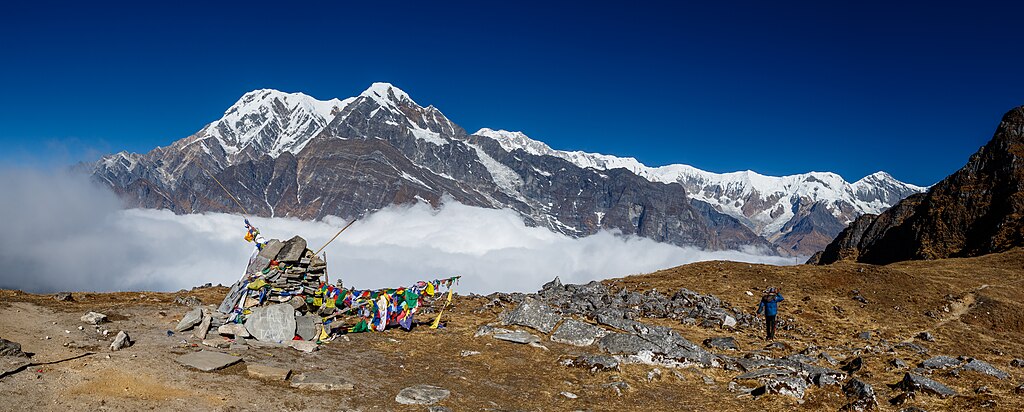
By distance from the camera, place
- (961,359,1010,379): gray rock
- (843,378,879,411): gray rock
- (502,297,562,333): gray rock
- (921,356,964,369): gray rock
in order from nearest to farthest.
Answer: (843,378,879,411): gray rock < (961,359,1010,379): gray rock < (921,356,964,369): gray rock < (502,297,562,333): gray rock

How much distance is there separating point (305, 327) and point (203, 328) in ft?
11.8

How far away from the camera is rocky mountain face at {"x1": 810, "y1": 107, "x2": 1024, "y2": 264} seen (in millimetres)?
64938

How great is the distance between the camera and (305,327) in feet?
70.7

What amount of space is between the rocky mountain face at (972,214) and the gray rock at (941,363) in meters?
54.1

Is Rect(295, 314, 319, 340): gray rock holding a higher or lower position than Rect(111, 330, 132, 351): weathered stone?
higher

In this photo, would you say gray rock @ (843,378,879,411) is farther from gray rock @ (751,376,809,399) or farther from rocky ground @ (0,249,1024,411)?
gray rock @ (751,376,809,399)

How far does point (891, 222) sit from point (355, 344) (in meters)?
101

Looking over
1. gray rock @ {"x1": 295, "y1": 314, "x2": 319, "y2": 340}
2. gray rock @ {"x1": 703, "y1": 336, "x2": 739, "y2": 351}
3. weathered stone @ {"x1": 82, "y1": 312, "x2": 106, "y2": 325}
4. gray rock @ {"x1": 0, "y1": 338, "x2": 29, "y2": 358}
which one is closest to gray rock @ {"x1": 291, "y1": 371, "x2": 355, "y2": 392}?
gray rock @ {"x1": 295, "y1": 314, "x2": 319, "y2": 340}

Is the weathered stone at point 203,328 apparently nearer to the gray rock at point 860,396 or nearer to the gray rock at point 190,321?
the gray rock at point 190,321

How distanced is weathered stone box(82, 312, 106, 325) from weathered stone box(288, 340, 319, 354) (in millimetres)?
7406

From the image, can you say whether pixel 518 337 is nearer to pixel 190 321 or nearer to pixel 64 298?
pixel 190 321

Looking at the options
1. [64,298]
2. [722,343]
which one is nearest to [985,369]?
[722,343]

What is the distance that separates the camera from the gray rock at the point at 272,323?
20.1 m

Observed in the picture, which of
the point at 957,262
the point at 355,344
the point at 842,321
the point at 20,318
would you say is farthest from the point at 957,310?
the point at 20,318
